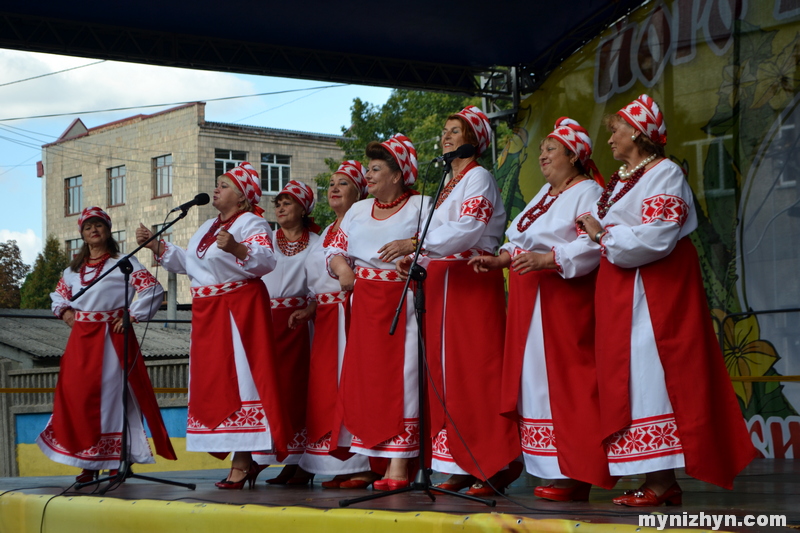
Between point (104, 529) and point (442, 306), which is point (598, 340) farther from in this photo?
point (104, 529)

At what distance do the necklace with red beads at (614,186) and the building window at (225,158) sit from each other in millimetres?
28966

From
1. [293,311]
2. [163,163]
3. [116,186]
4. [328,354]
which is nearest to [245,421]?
[328,354]

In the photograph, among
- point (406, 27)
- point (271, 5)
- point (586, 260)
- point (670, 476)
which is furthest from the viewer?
point (406, 27)

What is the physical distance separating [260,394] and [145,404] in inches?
45.2

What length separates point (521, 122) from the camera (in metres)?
9.95

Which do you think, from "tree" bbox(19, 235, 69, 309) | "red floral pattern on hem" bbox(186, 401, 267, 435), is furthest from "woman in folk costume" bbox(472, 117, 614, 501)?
"tree" bbox(19, 235, 69, 309)

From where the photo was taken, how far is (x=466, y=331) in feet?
13.9

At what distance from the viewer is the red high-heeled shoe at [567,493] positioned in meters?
3.77

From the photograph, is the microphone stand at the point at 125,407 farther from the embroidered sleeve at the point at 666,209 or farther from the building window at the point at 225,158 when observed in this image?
the building window at the point at 225,158

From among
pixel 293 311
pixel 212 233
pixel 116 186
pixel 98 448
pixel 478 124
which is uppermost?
pixel 116 186

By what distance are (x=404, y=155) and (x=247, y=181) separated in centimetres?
103

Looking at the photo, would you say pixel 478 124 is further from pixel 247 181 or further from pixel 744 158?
pixel 744 158

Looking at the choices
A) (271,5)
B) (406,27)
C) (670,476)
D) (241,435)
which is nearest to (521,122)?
(406,27)

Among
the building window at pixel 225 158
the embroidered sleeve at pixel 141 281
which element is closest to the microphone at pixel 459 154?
the embroidered sleeve at pixel 141 281
